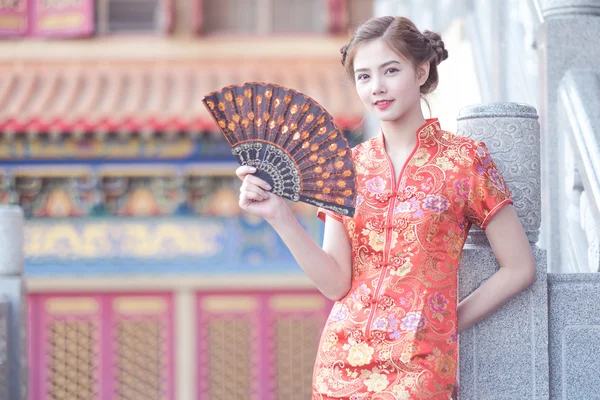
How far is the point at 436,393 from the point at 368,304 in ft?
0.87

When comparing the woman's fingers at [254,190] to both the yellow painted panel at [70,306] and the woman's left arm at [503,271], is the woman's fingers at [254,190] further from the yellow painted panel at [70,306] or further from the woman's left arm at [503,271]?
the yellow painted panel at [70,306]

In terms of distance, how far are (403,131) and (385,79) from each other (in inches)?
6.5

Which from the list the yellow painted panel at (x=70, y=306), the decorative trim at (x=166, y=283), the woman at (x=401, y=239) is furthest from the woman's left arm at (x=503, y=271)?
the yellow painted panel at (x=70, y=306)

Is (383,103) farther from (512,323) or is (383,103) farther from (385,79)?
(512,323)

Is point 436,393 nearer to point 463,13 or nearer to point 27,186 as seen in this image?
point 463,13

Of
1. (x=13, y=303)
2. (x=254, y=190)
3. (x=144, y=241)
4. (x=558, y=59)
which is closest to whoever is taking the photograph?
(x=254, y=190)

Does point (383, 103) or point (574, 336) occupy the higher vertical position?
point (383, 103)

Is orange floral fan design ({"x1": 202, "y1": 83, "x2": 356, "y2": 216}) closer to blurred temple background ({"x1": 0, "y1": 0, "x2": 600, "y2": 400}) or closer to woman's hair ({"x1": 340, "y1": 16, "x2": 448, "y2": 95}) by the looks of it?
woman's hair ({"x1": 340, "y1": 16, "x2": 448, "y2": 95})

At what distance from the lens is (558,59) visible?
3693mm

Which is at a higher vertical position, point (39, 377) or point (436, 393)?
point (436, 393)

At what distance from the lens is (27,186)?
28.5ft

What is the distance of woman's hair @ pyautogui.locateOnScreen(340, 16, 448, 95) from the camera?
2.24 metres

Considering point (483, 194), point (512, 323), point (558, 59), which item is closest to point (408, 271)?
point (483, 194)

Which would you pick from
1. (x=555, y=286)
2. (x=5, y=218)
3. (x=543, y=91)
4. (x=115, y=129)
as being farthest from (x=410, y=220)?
(x=115, y=129)
